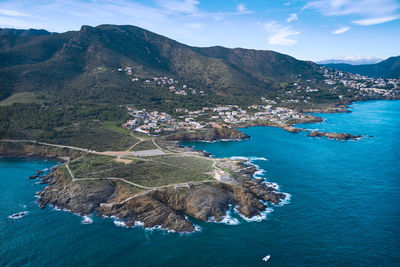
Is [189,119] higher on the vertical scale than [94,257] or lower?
higher

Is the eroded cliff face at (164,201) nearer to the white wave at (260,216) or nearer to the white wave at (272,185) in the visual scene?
the white wave at (260,216)

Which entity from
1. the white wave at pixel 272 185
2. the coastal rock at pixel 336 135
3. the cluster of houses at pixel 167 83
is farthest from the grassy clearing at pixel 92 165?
the cluster of houses at pixel 167 83

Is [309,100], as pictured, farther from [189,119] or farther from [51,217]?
[51,217]

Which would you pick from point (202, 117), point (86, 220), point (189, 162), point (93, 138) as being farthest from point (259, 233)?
point (202, 117)

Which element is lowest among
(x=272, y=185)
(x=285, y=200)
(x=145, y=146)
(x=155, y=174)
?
Answer: (x=285, y=200)

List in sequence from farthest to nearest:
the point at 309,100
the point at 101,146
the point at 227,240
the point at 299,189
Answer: the point at 309,100
the point at 101,146
the point at 299,189
the point at 227,240

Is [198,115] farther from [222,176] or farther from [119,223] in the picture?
[119,223]

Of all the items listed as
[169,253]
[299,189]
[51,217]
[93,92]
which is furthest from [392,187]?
[93,92]
